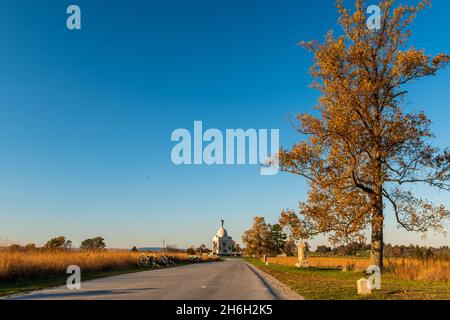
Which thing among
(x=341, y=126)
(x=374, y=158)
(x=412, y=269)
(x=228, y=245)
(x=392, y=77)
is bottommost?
(x=228, y=245)

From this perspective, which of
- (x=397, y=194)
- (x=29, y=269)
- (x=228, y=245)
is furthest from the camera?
(x=228, y=245)

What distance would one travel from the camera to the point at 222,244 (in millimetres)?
177125

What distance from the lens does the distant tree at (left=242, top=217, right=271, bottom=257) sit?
12188cm

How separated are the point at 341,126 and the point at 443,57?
25.4ft

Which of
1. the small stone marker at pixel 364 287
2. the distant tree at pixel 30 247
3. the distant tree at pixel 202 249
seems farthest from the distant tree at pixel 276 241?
the small stone marker at pixel 364 287

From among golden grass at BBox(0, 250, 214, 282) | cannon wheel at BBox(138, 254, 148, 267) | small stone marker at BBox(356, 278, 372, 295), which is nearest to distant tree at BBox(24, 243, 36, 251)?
golden grass at BBox(0, 250, 214, 282)

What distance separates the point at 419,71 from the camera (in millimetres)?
27516

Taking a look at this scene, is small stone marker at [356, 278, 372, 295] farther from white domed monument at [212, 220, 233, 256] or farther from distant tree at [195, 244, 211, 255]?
white domed monument at [212, 220, 233, 256]

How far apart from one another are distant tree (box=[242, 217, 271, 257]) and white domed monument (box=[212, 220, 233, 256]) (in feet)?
162

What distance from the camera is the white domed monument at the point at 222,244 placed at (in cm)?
17512

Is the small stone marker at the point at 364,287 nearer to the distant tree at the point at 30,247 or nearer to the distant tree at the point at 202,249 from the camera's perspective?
the distant tree at the point at 30,247

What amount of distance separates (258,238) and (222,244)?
56.8 meters
